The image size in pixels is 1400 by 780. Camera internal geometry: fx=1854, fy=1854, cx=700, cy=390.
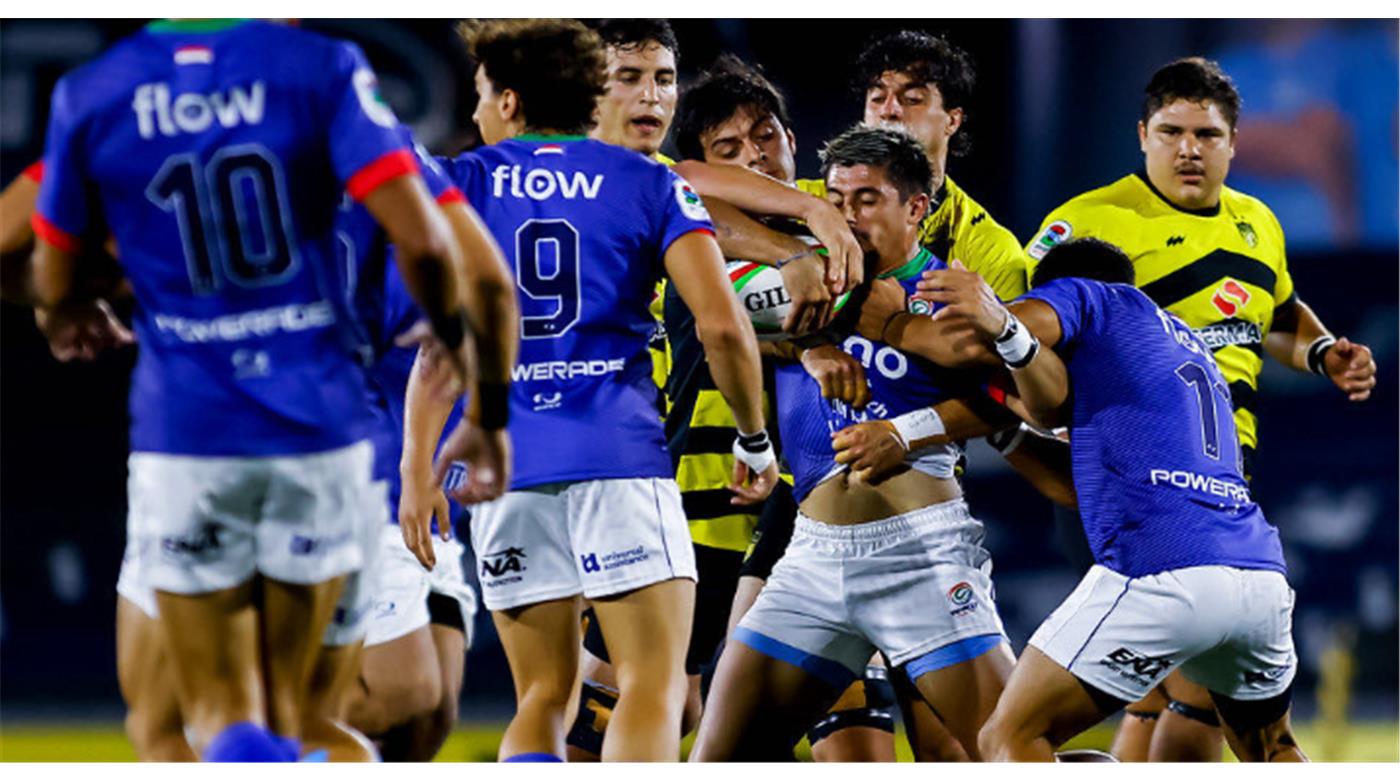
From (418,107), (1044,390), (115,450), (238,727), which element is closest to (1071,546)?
(1044,390)

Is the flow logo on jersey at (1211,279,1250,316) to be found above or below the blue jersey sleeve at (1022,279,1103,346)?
below

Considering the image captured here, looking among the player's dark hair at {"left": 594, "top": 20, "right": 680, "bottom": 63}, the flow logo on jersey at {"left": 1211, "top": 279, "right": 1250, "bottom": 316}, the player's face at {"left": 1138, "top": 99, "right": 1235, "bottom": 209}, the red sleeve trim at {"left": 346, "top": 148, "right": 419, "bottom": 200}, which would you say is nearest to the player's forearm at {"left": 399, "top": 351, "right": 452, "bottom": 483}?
the red sleeve trim at {"left": 346, "top": 148, "right": 419, "bottom": 200}

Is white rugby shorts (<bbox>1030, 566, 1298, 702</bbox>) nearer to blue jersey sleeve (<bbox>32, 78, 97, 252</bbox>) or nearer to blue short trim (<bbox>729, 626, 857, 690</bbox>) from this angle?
blue short trim (<bbox>729, 626, 857, 690</bbox>)

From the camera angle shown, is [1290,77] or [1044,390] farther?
[1290,77]

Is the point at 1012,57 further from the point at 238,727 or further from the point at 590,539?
the point at 238,727

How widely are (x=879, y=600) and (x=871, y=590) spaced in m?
0.03

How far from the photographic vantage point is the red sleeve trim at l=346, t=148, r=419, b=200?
3068 mm

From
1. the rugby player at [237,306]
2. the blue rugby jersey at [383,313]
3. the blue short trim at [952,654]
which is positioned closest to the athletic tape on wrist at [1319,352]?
the blue short trim at [952,654]

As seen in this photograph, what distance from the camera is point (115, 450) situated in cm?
951

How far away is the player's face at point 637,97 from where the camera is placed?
17.8 feet

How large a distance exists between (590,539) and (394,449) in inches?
36.7

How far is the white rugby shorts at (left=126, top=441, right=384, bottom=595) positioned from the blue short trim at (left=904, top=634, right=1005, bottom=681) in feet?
6.37

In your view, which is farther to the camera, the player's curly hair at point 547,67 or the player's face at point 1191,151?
the player's face at point 1191,151

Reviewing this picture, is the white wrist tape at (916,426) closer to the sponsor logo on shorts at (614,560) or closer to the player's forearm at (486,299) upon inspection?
the sponsor logo on shorts at (614,560)
